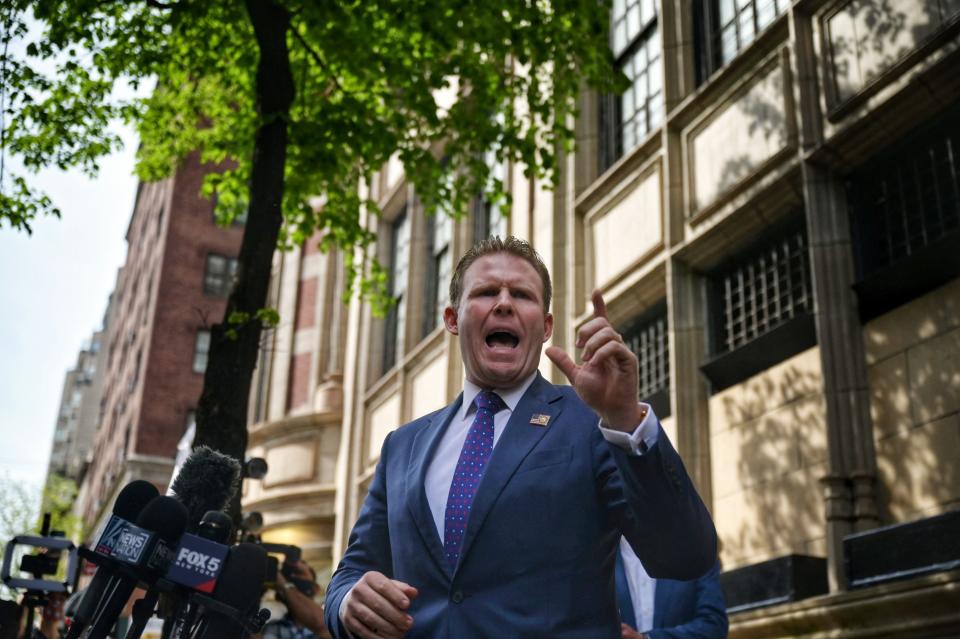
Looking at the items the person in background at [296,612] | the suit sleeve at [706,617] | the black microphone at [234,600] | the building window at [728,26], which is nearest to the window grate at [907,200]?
the building window at [728,26]

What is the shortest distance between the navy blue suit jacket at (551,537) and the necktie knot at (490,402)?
15 cm

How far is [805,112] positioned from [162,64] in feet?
25.1

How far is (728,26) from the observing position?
13508 mm

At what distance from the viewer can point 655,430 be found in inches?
104

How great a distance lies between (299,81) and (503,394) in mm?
Answer: 11345

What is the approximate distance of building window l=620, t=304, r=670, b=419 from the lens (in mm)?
13344

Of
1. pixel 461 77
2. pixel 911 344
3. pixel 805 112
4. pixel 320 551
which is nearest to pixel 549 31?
pixel 461 77

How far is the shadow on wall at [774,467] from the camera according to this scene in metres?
10.1

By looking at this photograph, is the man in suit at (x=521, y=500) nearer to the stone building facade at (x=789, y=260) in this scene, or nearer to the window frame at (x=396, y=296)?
the stone building facade at (x=789, y=260)

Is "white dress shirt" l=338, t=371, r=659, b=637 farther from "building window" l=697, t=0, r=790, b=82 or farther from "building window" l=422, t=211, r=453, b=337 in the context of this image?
"building window" l=422, t=211, r=453, b=337

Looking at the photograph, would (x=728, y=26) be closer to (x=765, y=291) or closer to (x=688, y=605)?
(x=765, y=291)

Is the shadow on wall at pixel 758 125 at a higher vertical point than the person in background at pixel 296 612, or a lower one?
higher

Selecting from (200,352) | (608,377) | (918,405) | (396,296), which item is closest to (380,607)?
(608,377)

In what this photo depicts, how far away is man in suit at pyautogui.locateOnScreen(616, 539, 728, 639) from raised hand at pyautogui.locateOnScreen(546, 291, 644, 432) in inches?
119
